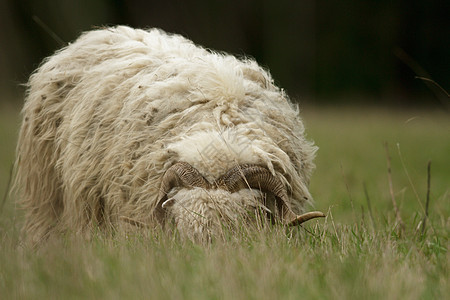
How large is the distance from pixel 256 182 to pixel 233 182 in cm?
18

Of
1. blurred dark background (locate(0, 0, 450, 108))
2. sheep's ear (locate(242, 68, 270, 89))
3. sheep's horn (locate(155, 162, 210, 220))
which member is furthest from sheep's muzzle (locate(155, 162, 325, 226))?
blurred dark background (locate(0, 0, 450, 108))

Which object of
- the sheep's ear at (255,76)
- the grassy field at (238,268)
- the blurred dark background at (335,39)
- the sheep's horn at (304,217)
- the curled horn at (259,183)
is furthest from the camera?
the blurred dark background at (335,39)

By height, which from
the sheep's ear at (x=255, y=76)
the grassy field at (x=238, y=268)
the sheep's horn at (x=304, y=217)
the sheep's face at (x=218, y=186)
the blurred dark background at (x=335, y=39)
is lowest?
the blurred dark background at (x=335, y=39)

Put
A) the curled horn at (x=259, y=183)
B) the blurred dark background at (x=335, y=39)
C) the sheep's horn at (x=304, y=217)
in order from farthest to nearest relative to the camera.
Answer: the blurred dark background at (x=335, y=39)
the curled horn at (x=259, y=183)
the sheep's horn at (x=304, y=217)

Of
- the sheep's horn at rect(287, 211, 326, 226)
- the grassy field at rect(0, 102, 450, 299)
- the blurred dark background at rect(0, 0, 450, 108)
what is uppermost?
the grassy field at rect(0, 102, 450, 299)

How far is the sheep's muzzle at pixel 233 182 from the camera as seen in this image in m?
4.29

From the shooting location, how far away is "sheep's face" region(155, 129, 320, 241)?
414cm

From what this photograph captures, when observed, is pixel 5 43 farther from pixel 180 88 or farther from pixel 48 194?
pixel 48 194

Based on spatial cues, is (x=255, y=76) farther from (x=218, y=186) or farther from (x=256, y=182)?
(x=218, y=186)

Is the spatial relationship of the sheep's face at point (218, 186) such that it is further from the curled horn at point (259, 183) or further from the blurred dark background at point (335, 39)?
the blurred dark background at point (335, 39)

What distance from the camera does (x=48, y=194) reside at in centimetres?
576

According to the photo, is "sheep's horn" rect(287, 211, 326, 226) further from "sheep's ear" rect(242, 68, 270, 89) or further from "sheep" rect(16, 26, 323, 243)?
"sheep's ear" rect(242, 68, 270, 89)

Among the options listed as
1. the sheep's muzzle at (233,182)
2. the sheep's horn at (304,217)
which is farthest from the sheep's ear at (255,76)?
the sheep's horn at (304,217)

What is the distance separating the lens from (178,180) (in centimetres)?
440
